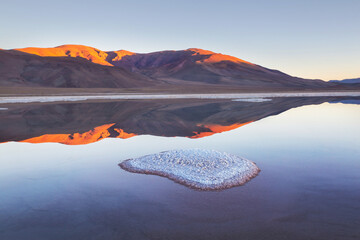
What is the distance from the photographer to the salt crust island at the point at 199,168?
Answer: 616cm

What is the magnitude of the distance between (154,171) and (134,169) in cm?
60

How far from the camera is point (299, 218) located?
465 cm

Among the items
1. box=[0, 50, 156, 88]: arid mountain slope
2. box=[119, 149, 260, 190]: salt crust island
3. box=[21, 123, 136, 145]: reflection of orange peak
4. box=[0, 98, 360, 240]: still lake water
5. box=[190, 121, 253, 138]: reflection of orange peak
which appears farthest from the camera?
box=[0, 50, 156, 88]: arid mountain slope

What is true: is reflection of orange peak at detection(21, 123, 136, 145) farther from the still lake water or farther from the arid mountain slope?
the arid mountain slope

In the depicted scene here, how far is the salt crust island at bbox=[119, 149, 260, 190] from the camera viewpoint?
6.16 meters

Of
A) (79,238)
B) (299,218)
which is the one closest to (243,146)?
(299,218)

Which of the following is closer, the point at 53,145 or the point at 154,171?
the point at 154,171

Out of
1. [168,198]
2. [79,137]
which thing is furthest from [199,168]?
[79,137]

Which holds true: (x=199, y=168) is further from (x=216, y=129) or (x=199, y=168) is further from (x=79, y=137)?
(x=216, y=129)

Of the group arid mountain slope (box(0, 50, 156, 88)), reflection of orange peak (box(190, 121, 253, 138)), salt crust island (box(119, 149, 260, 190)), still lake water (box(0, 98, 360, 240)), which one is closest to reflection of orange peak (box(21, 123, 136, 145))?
still lake water (box(0, 98, 360, 240))

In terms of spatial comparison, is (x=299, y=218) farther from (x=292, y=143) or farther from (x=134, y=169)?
(x=292, y=143)

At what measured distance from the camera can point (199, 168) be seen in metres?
6.87

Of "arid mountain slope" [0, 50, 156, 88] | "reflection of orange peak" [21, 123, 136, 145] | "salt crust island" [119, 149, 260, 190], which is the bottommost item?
"reflection of orange peak" [21, 123, 136, 145]

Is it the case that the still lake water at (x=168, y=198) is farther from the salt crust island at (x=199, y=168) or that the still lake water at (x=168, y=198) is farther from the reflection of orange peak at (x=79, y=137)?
the reflection of orange peak at (x=79, y=137)
